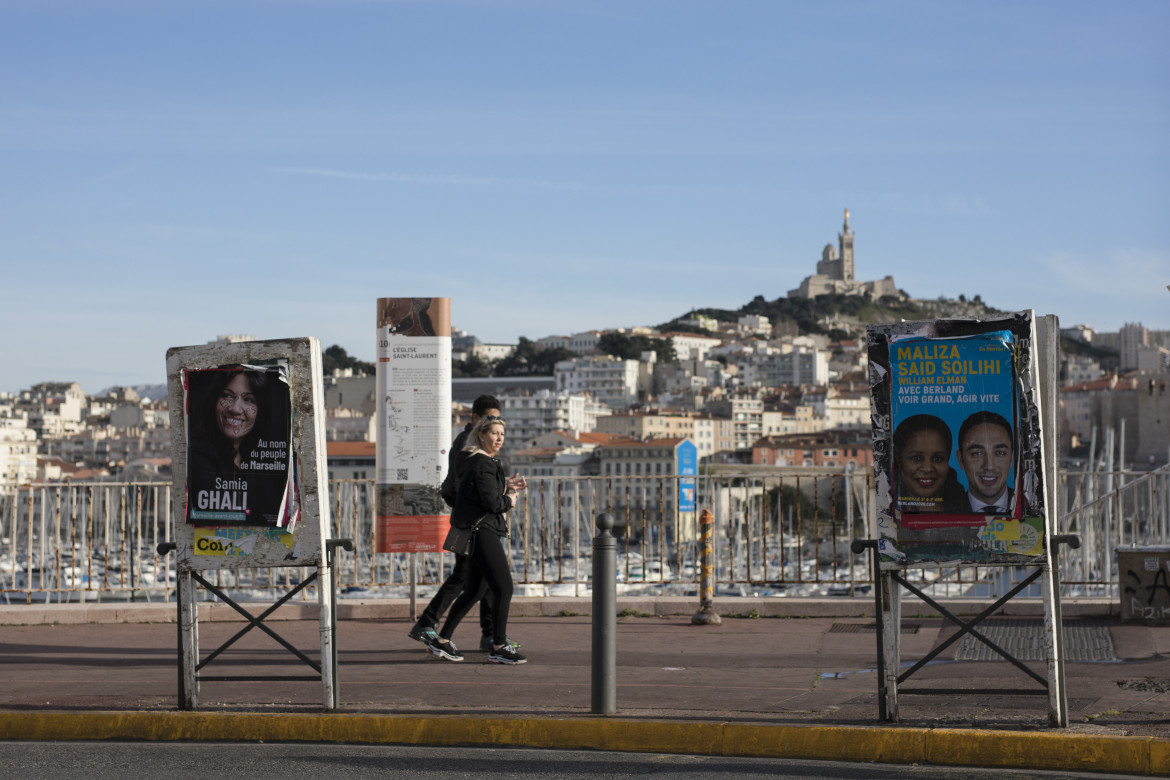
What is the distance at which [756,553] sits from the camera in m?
38.1

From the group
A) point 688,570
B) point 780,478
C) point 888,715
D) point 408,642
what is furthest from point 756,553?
point 888,715

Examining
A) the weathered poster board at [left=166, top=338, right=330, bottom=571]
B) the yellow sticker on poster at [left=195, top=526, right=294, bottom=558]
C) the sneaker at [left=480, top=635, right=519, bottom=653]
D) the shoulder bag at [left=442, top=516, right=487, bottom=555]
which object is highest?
the weathered poster board at [left=166, top=338, right=330, bottom=571]

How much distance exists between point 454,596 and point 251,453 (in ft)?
7.94

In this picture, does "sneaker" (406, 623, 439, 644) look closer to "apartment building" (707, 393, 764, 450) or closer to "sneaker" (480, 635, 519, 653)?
"sneaker" (480, 635, 519, 653)

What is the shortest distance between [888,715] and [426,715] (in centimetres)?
208

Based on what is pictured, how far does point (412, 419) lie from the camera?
1030 cm

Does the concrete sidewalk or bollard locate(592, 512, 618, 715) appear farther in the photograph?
bollard locate(592, 512, 618, 715)

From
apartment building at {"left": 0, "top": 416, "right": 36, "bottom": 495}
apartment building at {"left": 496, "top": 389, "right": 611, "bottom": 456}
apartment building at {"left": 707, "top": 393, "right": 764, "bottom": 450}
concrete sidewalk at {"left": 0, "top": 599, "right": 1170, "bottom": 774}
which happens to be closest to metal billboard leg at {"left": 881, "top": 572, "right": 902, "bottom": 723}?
concrete sidewalk at {"left": 0, "top": 599, "right": 1170, "bottom": 774}

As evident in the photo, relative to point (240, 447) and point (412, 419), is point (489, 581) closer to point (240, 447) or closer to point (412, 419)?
point (240, 447)

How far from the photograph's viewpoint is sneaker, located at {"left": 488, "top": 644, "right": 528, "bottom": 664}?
8203mm

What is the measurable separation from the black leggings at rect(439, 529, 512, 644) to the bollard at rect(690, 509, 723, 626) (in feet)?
7.10

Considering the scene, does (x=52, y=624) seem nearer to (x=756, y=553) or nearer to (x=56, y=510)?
(x=56, y=510)

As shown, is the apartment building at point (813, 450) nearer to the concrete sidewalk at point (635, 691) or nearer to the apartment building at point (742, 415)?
the apartment building at point (742, 415)

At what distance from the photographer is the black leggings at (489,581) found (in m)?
8.23
